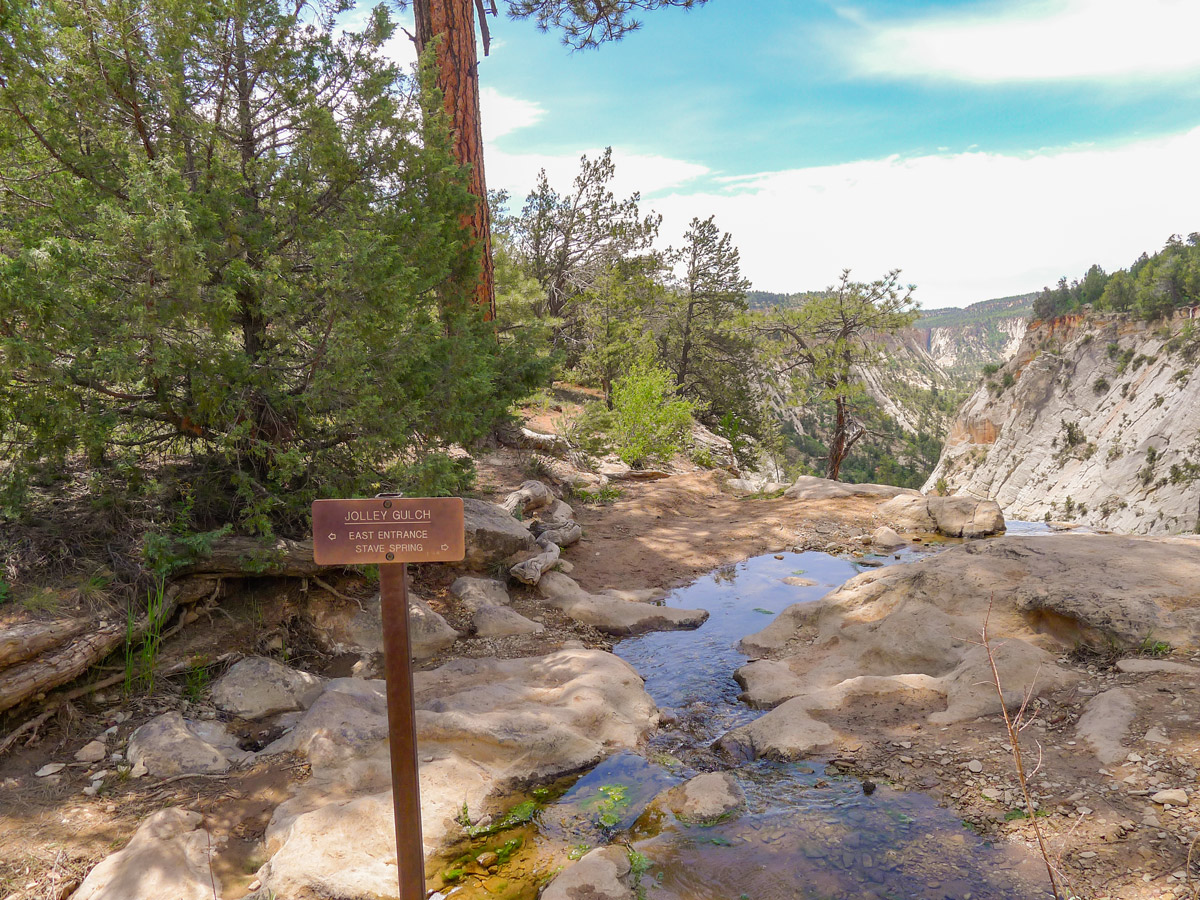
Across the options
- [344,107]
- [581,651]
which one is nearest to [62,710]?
[581,651]

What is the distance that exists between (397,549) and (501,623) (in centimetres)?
342

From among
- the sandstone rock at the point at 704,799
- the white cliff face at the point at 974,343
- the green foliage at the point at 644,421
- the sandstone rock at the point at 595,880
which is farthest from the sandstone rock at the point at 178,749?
the white cliff face at the point at 974,343

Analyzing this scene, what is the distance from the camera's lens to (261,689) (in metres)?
4.36

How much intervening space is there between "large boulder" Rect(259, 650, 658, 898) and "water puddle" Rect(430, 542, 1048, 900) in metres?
0.21

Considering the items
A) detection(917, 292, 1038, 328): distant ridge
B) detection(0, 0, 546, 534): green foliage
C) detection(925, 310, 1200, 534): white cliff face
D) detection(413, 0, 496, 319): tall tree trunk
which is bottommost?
detection(925, 310, 1200, 534): white cliff face

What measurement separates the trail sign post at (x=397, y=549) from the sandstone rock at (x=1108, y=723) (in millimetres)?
3242

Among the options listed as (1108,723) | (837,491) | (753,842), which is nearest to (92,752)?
(753,842)

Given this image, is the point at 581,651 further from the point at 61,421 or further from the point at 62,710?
the point at 61,421

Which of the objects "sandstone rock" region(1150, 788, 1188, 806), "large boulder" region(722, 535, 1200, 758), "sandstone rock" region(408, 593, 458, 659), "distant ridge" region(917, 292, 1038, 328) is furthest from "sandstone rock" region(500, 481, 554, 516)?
"distant ridge" region(917, 292, 1038, 328)

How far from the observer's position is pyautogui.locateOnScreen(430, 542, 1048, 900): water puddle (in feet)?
8.95

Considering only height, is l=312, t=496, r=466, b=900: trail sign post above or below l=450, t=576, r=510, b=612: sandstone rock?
above

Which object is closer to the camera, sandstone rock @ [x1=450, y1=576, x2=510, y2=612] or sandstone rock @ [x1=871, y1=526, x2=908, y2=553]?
sandstone rock @ [x1=450, y1=576, x2=510, y2=612]

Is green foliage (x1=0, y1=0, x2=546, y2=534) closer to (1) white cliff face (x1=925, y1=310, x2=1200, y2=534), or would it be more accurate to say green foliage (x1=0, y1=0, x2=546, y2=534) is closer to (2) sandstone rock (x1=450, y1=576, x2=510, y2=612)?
(2) sandstone rock (x1=450, y1=576, x2=510, y2=612)

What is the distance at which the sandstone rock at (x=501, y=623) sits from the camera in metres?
5.78
